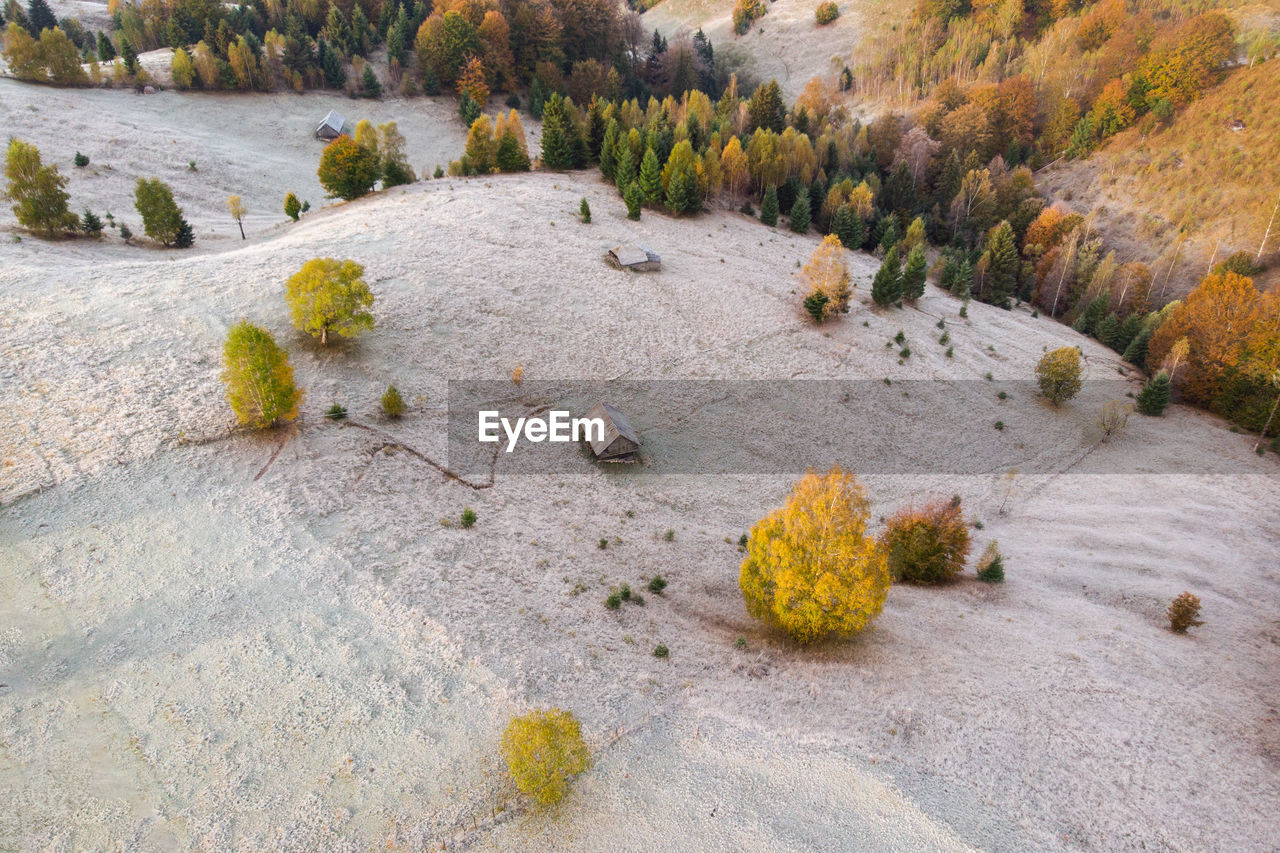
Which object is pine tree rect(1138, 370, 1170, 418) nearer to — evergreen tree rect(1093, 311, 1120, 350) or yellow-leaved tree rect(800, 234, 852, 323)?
evergreen tree rect(1093, 311, 1120, 350)

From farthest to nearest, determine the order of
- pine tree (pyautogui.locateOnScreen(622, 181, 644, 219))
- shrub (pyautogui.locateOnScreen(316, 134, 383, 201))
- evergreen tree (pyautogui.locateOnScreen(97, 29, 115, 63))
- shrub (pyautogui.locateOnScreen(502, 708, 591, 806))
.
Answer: evergreen tree (pyautogui.locateOnScreen(97, 29, 115, 63))
pine tree (pyautogui.locateOnScreen(622, 181, 644, 219))
shrub (pyautogui.locateOnScreen(316, 134, 383, 201))
shrub (pyautogui.locateOnScreen(502, 708, 591, 806))

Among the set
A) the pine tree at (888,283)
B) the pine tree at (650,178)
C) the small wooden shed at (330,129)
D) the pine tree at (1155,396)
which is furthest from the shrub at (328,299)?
the pine tree at (1155,396)

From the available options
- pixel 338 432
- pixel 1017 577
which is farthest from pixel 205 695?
pixel 1017 577

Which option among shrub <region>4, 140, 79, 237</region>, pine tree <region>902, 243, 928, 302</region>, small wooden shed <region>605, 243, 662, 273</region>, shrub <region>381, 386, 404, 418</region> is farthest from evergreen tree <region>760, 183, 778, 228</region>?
shrub <region>4, 140, 79, 237</region>

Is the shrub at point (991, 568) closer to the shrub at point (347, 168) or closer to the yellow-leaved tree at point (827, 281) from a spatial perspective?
the yellow-leaved tree at point (827, 281)

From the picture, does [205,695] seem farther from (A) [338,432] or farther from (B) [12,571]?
(A) [338,432]

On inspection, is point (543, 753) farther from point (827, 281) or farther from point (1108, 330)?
point (1108, 330)
